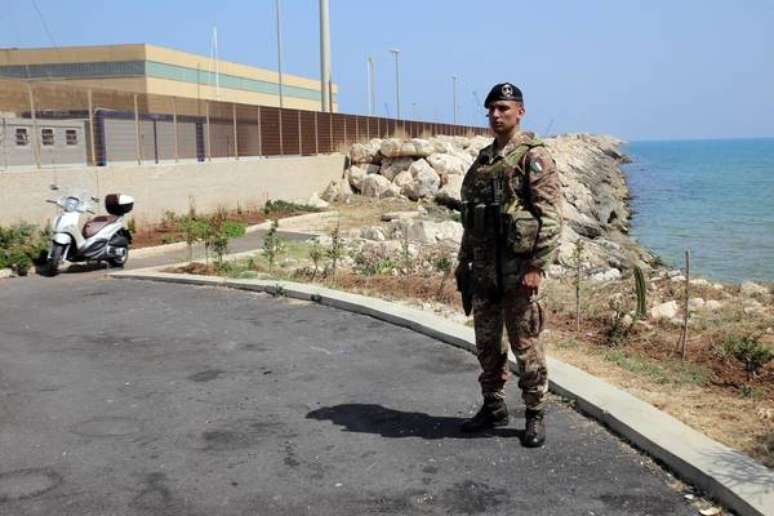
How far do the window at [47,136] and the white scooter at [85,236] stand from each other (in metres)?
2.48

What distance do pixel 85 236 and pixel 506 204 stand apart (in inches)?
349

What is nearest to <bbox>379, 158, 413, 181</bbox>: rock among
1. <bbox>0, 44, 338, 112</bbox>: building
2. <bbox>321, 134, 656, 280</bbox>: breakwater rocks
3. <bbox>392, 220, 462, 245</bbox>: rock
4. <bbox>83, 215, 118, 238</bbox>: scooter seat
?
<bbox>321, 134, 656, 280</bbox>: breakwater rocks

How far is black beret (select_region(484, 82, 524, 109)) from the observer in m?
4.38

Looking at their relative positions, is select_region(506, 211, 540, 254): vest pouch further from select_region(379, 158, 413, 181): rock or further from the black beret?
select_region(379, 158, 413, 181): rock

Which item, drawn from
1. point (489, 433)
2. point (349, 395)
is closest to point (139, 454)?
point (349, 395)

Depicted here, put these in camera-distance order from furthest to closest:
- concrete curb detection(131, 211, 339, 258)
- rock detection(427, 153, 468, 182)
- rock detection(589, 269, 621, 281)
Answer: rock detection(427, 153, 468, 182)
rock detection(589, 269, 621, 281)
concrete curb detection(131, 211, 339, 258)

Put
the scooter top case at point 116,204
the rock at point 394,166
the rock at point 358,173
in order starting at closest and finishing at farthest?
the scooter top case at point 116,204
the rock at point 358,173
the rock at point 394,166

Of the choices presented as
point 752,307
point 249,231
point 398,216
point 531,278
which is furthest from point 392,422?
point 398,216

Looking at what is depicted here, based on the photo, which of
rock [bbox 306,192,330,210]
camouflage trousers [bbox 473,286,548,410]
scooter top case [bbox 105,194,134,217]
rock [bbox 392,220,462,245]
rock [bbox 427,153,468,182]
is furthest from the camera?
rock [bbox 427,153,468,182]

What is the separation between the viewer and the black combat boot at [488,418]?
15.4 feet

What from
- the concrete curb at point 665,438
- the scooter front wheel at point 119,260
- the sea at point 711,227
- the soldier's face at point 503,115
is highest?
the soldier's face at point 503,115

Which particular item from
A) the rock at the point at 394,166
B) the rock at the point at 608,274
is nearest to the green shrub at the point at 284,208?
the rock at the point at 394,166

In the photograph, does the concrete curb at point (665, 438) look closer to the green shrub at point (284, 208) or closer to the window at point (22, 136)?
the window at point (22, 136)

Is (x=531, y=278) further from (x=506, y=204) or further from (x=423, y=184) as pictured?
(x=423, y=184)
